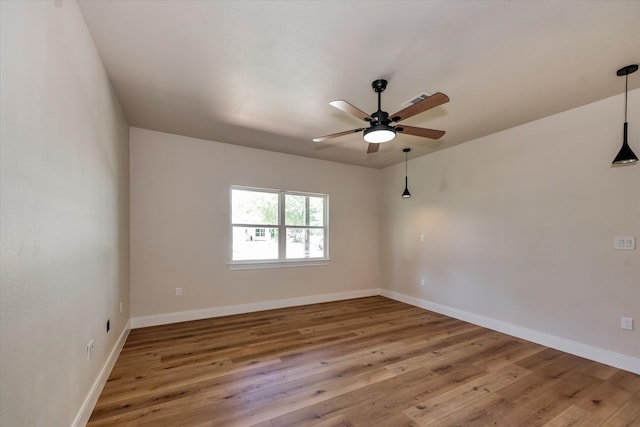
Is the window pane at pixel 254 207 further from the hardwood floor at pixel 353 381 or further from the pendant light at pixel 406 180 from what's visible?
the pendant light at pixel 406 180

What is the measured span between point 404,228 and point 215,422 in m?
4.30

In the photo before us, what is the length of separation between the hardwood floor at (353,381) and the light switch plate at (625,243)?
1219 millimetres

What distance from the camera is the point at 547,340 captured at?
10.5ft

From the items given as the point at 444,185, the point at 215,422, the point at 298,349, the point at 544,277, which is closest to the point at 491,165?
the point at 444,185

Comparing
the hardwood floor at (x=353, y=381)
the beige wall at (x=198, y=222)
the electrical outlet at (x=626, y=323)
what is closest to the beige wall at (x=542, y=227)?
the electrical outlet at (x=626, y=323)

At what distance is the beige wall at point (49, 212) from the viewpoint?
1.03 metres

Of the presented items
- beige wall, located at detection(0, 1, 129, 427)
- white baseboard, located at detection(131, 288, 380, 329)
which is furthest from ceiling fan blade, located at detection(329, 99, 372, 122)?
white baseboard, located at detection(131, 288, 380, 329)

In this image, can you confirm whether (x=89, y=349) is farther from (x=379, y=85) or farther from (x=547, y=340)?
(x=547, y=340)

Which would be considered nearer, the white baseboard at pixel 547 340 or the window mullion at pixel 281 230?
the white baseboard at pixel 547 340

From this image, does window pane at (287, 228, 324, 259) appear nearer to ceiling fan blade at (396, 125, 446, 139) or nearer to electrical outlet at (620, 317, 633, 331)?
ceiling fan blade at (396, 125, 446, 139)

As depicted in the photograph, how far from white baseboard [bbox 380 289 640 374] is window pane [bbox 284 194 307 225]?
2.71 metres

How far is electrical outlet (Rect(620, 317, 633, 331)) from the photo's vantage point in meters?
2.63

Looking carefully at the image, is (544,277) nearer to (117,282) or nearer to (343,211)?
(343,211)

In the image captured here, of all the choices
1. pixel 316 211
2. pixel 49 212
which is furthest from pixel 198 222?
pixel 49 212
